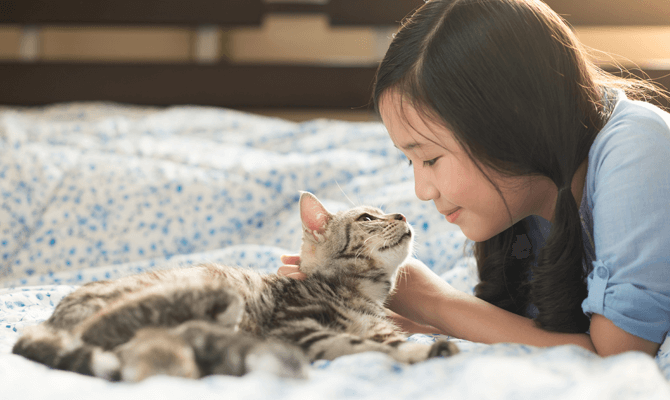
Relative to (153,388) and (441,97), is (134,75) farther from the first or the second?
(153,388)

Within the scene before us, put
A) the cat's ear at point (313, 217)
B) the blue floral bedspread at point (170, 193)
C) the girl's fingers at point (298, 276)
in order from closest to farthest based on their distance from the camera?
the girl's fingers at point (298, 276)
the cat's ear at point (313, 217)
the blue floral bedspread at point (170, 193)

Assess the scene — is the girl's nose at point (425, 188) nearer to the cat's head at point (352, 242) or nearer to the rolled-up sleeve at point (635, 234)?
the cat's head at point (352, 242)

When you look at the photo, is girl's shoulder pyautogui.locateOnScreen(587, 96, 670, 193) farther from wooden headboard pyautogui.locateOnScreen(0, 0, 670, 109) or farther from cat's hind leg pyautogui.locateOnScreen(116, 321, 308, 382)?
wooden headboard pyautogui.locateOnScreen(0, 0, 670, 109)

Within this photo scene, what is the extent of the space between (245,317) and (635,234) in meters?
0.72

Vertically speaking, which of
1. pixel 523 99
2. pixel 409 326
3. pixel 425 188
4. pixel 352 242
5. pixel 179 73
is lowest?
pixel 409 326

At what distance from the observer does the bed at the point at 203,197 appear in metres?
0.60

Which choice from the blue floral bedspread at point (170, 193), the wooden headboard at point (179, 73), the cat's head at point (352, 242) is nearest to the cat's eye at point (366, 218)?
the cat's head at point (352, 242)

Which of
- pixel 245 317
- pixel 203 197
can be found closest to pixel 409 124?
pixel 245 317

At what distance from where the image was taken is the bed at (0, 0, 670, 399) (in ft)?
1.97

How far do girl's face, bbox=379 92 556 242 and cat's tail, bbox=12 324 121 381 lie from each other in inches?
28.0

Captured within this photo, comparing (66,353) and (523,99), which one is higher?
(523,99)

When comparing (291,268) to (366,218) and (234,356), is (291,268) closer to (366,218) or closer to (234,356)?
(366,218)

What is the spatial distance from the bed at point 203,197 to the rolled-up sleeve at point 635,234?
10cm

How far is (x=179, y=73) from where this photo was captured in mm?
3025
